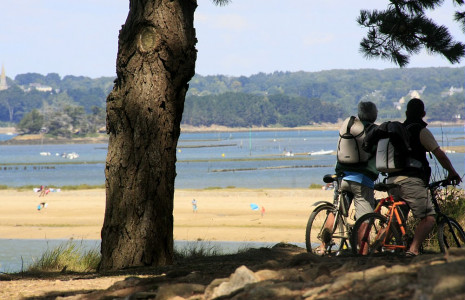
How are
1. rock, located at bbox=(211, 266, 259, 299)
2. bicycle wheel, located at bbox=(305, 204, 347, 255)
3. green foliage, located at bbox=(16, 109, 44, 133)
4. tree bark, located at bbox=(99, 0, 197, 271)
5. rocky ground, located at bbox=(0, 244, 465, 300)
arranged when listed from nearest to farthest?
1. rocky ground, located at bbox=(0, 244, 465, 300)
2. rock, located at bbox=(211, 266, 259, 299)
3. tree bark, located at bbox=(99, 0, 197, 271)
4. bicycle wheel, located at bbox=(305, 204, 347, 255)
5. green foliage, located at bbox=(16, 109, 44, 133)

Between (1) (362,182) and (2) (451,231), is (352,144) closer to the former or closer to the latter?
(1) (362,182)

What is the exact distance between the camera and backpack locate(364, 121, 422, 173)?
230 inches

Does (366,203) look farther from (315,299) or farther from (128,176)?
(315,299)

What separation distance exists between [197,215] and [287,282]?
69.4 ft

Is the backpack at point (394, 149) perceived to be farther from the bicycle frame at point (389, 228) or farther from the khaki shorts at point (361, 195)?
the khaki shorts at point (361, 195)

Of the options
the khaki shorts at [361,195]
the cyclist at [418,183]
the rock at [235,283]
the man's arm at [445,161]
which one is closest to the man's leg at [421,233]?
the cyclist at [418,183]

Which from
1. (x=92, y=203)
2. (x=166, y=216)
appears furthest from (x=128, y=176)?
(x=92, y=203)

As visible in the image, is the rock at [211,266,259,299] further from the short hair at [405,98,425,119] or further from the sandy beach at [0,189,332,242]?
the sandy beach at [0,189,332,242]

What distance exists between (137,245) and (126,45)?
1934mm

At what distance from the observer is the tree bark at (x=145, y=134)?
20.7 ft

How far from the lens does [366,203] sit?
6.39 meters

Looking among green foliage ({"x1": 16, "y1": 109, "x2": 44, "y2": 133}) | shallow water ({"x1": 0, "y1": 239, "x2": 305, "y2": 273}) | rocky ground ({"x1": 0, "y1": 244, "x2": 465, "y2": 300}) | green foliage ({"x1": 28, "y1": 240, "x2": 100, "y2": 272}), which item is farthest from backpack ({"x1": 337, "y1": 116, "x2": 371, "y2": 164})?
green foliage ({"x1": 16, "y1": 109, "x2": 44, "y2": 133})

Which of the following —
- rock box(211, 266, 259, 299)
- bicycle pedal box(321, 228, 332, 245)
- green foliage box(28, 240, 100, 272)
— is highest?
rock box(211, 266, 259, 299)

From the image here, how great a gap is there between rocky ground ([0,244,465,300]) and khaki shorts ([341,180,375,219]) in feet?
4.07
